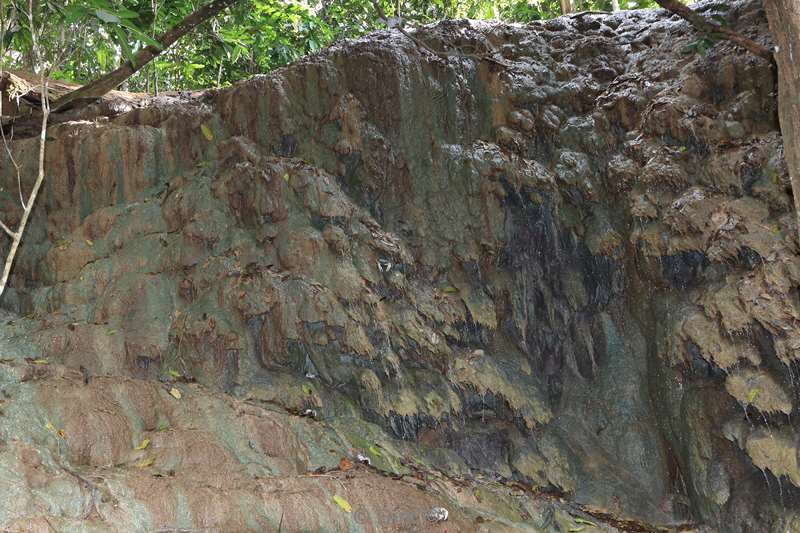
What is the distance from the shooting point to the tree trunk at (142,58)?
8.61m

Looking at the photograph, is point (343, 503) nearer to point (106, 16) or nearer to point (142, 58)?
point (106, 16)

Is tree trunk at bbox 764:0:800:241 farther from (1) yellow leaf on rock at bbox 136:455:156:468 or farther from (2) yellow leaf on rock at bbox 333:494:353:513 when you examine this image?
(1) yellow leaf on rock at bbox 136:455:156:468

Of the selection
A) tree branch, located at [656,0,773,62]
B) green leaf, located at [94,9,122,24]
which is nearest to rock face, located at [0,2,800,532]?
tree branch, located at [656,0,773,62]

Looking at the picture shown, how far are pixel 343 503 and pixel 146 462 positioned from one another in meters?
1.62

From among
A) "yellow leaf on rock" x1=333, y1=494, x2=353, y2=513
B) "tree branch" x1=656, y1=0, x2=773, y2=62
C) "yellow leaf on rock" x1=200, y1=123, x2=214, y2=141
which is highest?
"tree branch" x1=656, y1=0, x2=773, y2=62

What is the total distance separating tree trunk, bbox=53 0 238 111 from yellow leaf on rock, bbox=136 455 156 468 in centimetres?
479

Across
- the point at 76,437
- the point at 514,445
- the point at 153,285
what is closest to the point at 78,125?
the point at 153,285

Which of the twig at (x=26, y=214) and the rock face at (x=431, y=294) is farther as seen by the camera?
the rock face at (x=431, y=294)

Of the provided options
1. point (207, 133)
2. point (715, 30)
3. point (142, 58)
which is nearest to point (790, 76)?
point (715, 30)

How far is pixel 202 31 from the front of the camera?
36.9 ft

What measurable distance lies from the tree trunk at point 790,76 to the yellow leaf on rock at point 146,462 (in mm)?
5323

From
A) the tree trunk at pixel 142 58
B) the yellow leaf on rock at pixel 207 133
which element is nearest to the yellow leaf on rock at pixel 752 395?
the yellow leaf on rock at pixel 207 133

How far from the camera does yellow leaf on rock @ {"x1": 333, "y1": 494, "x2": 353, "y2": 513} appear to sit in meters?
5.94

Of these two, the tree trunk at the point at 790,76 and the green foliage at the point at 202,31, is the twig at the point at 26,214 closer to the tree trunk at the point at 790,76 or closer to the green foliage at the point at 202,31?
the green foliage at the point at 202,31
